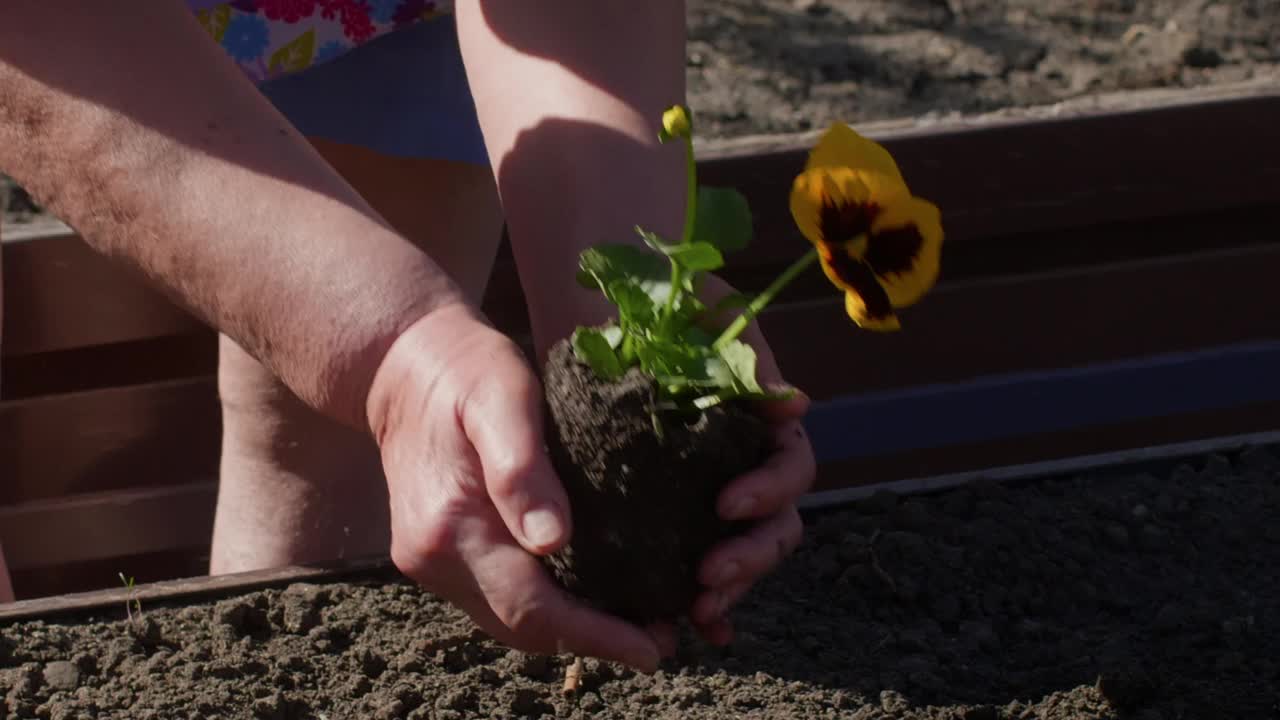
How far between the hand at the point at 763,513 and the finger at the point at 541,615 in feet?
0.25

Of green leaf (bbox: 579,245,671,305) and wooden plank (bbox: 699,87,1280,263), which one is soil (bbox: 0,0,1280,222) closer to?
wooden plank (bbox: 699,87,1280,263)

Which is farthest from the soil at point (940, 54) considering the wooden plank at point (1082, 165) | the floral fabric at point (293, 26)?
the floral fabric at point (293, 26)

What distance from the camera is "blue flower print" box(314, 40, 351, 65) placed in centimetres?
189

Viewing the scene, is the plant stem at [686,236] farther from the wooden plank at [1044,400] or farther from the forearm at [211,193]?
the wooden plank at [1044,400]

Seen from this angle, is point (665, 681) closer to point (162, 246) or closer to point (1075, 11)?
point (162, 246)

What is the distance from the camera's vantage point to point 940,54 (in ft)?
11.8

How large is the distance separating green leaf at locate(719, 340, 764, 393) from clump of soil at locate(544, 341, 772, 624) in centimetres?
4

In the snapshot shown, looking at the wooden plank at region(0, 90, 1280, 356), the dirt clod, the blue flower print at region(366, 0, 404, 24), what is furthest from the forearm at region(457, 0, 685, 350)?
the wooden plank at region(0, 90, 1280, 356)

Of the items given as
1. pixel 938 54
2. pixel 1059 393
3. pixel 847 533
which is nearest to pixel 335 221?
pixel 847 533

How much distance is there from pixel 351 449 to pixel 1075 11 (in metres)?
2.54

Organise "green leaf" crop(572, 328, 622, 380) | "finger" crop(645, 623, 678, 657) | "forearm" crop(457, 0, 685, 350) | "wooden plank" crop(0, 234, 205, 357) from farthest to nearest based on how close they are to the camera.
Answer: "wooden plank" crop(0, 234, 205, 357)
"forearm" crop(457, 0, 685, 350)
"finger" crop(645, 623, 678, 657)
"green leaf" crop(572, 328, 622, 380)

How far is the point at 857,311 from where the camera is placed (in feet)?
3.84

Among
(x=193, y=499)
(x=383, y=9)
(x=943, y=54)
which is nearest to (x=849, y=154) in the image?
(x=383, y=9)

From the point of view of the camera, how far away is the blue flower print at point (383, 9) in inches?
74.3
